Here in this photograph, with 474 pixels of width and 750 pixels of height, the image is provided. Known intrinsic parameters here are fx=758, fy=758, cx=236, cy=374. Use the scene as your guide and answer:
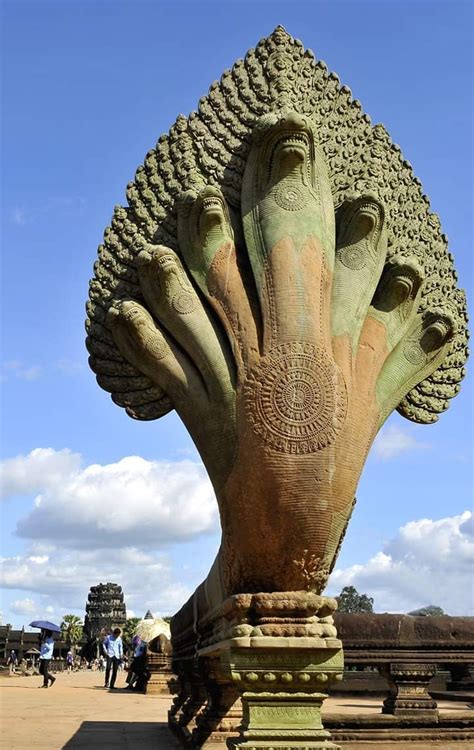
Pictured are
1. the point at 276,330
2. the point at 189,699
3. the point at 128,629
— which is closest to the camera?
the point at 276,330

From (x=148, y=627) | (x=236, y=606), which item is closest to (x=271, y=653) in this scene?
(x=236, y=606)

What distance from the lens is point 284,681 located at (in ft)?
10.9

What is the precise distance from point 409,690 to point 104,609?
5116cm

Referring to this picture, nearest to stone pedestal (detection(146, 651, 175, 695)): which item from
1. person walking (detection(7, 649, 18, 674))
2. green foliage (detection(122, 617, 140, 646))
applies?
person walking (detection(7, 649, 18, 674))

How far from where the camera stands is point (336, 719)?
5.34m

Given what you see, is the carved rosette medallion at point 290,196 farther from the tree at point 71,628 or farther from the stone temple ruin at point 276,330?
the tree at point 71,628

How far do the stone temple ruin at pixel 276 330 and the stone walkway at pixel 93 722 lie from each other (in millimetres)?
1382

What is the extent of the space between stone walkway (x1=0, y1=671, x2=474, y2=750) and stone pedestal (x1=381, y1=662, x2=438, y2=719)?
9.5 inches

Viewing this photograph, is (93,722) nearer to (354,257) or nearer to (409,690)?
(409,690)

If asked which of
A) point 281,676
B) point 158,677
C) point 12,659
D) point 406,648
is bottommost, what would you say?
point 12,659

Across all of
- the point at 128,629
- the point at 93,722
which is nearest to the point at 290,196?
the point at 93,722

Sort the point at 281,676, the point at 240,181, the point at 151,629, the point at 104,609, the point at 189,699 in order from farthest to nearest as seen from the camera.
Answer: the point at 104,609, the point at 151,629, the point at 189,699, the point at 240,181, the point at 281,676

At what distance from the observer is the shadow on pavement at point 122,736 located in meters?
5.59

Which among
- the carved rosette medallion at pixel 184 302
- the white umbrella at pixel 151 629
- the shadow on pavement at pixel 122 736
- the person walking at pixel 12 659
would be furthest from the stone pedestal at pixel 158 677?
the person walking at pixel 12 659
